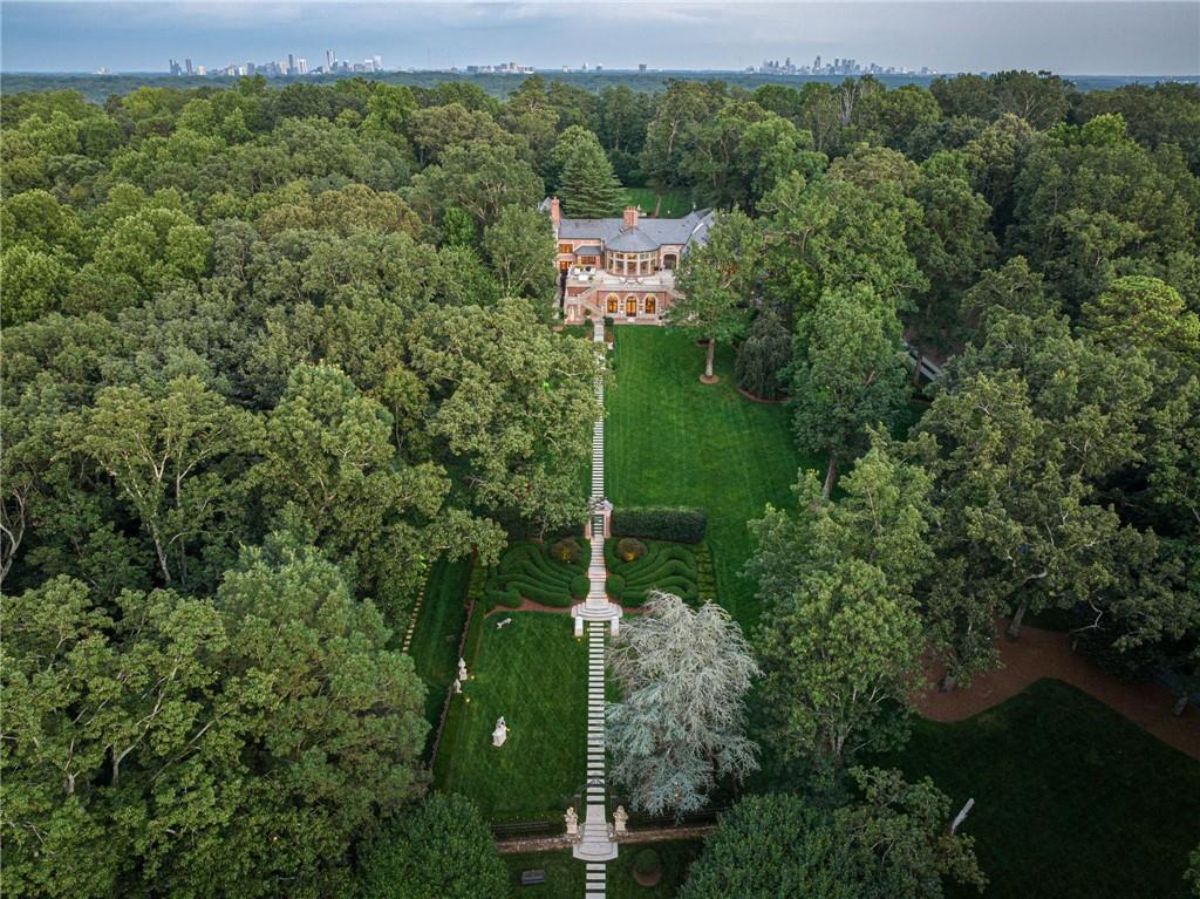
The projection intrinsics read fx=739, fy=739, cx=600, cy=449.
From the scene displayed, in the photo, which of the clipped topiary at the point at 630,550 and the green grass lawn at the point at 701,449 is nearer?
the clipped topiary at the point at 630,550

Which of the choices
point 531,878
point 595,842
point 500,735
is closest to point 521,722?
point 500,735

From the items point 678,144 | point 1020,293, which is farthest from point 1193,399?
point 678,144

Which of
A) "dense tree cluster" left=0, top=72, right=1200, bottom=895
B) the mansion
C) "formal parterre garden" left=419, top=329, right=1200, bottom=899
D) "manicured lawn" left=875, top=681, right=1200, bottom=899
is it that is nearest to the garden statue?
"formal parterre garden" left=419, top=329, right=1200, bottom=899

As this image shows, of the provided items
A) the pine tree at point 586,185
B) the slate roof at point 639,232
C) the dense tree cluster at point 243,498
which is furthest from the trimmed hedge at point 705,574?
the pine tree at point 586,185

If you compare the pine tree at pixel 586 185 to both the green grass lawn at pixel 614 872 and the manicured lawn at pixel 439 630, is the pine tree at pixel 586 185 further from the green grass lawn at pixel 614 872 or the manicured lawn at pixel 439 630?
the green grass lawn at pixel 614 872

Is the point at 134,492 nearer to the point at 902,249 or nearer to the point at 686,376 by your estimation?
the point at 686,376

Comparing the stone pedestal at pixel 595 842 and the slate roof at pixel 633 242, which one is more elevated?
the slate roof at pixel 633 242

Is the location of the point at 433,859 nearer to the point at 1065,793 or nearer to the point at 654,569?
the point at 654,569
